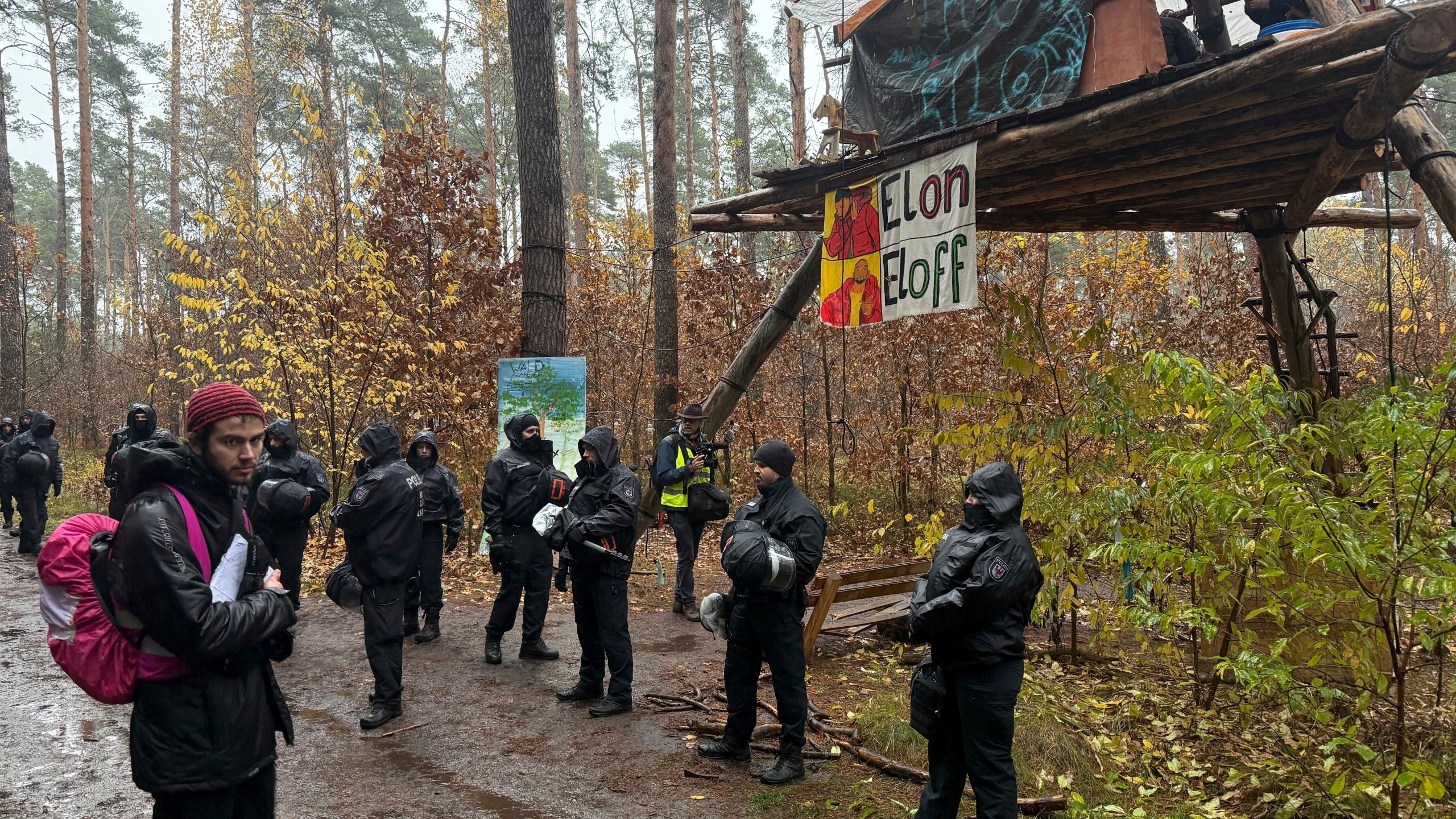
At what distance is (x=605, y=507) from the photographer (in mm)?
5688

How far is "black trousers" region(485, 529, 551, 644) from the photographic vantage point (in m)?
6.53

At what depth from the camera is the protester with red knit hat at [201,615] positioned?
2365 mm

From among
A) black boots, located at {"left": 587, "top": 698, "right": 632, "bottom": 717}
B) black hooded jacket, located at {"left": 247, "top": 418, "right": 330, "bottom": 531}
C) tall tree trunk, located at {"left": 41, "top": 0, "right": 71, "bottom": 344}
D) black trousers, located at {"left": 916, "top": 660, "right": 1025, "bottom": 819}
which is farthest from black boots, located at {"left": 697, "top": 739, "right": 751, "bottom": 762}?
tall tree trunk, located at {"left": 41, "top": 0, "right": 71, "bottom": 344}

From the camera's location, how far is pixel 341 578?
5414 millimetres

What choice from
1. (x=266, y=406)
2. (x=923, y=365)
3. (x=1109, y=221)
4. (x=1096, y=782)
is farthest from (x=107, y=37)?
(x=1096, y=782)

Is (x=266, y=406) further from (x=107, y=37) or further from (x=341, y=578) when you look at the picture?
(x=107, y=37)

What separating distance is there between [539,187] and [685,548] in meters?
4.97

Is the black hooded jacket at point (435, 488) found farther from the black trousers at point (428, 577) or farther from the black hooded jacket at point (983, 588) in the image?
the black hooded jacket at point (983, 588)

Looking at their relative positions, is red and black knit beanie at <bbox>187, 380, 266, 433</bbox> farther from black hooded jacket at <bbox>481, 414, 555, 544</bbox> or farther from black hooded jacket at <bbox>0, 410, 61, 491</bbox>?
black hooded jacket at <bbox>0, 410, 61, 491</bbox>

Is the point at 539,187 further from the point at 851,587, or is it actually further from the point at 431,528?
the point at 851,587

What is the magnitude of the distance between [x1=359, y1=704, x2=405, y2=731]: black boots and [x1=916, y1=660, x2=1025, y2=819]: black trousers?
3722 millimetres

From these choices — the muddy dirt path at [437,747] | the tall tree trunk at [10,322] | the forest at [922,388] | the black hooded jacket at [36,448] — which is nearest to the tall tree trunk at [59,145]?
the forest at [922,388]

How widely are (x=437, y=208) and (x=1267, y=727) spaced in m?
10.5

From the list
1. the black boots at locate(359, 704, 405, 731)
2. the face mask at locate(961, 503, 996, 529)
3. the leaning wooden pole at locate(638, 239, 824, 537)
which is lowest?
the black boots at locate(359, 704, 405, 731)
